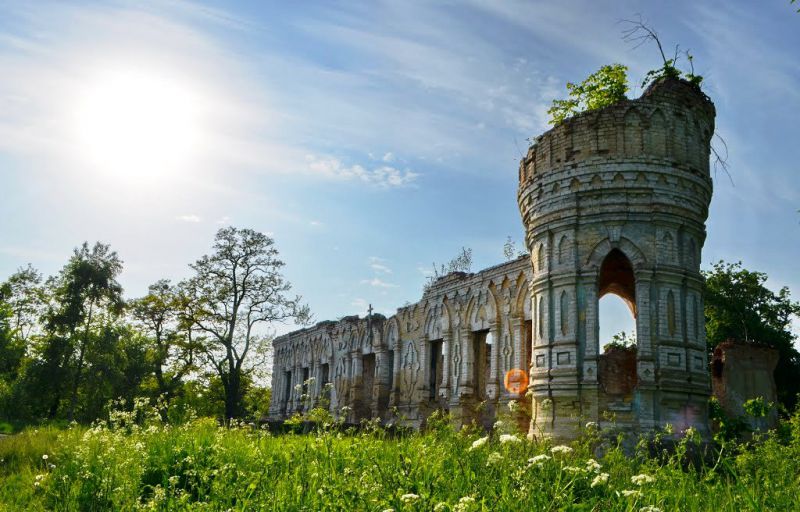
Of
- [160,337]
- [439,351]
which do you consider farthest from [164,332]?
[439,351]

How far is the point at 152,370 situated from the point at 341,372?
15464 mm

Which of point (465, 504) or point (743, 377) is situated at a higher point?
point (743, 377)

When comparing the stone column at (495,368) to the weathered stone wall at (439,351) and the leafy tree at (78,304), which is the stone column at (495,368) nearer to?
the weathered stone wall at (439,351)

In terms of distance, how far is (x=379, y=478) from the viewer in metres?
5.29

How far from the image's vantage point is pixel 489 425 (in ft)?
55.9

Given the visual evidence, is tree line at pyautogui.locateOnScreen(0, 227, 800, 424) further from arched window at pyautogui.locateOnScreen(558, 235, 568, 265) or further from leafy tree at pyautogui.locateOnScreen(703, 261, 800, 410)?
arched window at pyautogui.locateOnScreen(558, 235, 568, 265)

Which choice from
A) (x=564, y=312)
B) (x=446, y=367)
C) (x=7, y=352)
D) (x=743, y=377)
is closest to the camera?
(x=564, y=312)

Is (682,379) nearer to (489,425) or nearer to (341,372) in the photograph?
(489,425)

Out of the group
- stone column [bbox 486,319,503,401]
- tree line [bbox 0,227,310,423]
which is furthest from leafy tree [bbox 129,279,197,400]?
stone column [bbox 486,319,503,401]

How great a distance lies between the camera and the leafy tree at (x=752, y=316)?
83.9 feet

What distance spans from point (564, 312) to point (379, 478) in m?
7.46

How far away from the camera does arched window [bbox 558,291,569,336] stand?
1196 cm

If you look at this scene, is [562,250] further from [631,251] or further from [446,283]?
[446,283]

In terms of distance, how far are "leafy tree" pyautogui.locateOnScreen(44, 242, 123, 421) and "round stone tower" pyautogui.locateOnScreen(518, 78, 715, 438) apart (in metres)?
27.0
